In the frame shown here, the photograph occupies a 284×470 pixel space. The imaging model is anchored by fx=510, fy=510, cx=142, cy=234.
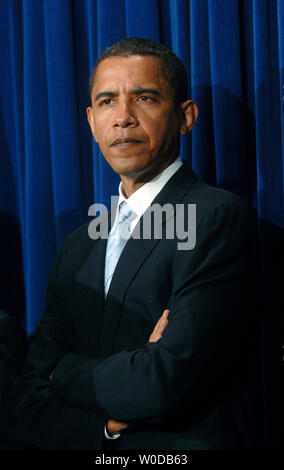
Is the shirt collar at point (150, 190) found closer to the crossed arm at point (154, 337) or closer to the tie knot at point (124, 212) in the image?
the tie knot at point (124, 212)

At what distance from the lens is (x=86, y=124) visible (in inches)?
75.8

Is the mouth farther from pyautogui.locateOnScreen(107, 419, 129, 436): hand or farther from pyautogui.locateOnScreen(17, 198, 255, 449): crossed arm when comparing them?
pyautogui.locateOnScreen(107, 419, 129, 436): hand

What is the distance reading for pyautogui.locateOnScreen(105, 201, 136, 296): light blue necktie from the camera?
4.51 ft

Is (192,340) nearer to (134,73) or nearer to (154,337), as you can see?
(154,337)

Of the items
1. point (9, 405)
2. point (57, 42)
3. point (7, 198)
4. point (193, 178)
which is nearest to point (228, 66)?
point (193, 178)

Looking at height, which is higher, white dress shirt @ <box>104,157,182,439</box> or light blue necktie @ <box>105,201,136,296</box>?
white dress shirt @ <box>104,157,182,439</box>

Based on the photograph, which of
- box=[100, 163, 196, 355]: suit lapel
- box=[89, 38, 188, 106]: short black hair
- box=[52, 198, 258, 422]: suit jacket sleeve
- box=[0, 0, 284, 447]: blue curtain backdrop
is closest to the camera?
box=[52, 198, 258, 422]: suit jacket sleeve

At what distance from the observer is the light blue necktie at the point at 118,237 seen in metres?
1.37

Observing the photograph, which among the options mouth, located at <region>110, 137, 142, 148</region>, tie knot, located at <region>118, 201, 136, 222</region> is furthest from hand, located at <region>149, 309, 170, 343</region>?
mouth, located at <region>110, 137, 142, 148</region>

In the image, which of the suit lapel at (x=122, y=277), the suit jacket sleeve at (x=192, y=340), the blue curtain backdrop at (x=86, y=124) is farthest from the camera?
the blue curtain backdrop at (x=86, y=124)

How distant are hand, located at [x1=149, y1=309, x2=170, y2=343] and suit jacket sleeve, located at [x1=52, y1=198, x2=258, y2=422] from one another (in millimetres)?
15

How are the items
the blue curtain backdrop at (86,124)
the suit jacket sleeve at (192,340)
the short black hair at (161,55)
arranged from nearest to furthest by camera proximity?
the suit jacket sleeve at (192,340), the short black hair at (161,55), the blue curtain backdrop at (86,124)

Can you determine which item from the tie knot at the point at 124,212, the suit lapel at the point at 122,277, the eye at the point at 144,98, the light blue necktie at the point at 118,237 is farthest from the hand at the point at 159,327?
the eye at the point at 144,98
